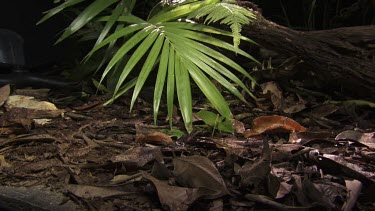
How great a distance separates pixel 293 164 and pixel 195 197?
0.43 m

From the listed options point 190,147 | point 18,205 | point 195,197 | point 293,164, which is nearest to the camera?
point 195,197

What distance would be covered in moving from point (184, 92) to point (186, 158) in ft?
2.00

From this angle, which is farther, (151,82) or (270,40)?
(151,82)

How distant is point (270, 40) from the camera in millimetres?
2059

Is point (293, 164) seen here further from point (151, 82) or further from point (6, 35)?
point (6, 35)

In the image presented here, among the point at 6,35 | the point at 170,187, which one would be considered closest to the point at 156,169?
the point at 170,187

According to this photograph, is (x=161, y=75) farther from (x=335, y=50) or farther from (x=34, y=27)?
(x=34, y=27)

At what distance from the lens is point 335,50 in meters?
1.98

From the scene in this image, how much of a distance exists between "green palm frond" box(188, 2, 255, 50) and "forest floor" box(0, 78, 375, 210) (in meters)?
0.41

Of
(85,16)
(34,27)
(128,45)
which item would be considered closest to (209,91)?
(128,45)

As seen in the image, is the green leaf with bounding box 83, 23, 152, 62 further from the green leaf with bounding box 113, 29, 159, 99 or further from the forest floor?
the forest floor

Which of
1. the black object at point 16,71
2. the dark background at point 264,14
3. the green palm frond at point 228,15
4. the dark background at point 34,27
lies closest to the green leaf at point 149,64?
the green palm frond at point 228,15

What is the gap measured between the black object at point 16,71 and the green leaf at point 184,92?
0.88 m

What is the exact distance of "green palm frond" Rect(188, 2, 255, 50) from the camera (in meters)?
1.71
